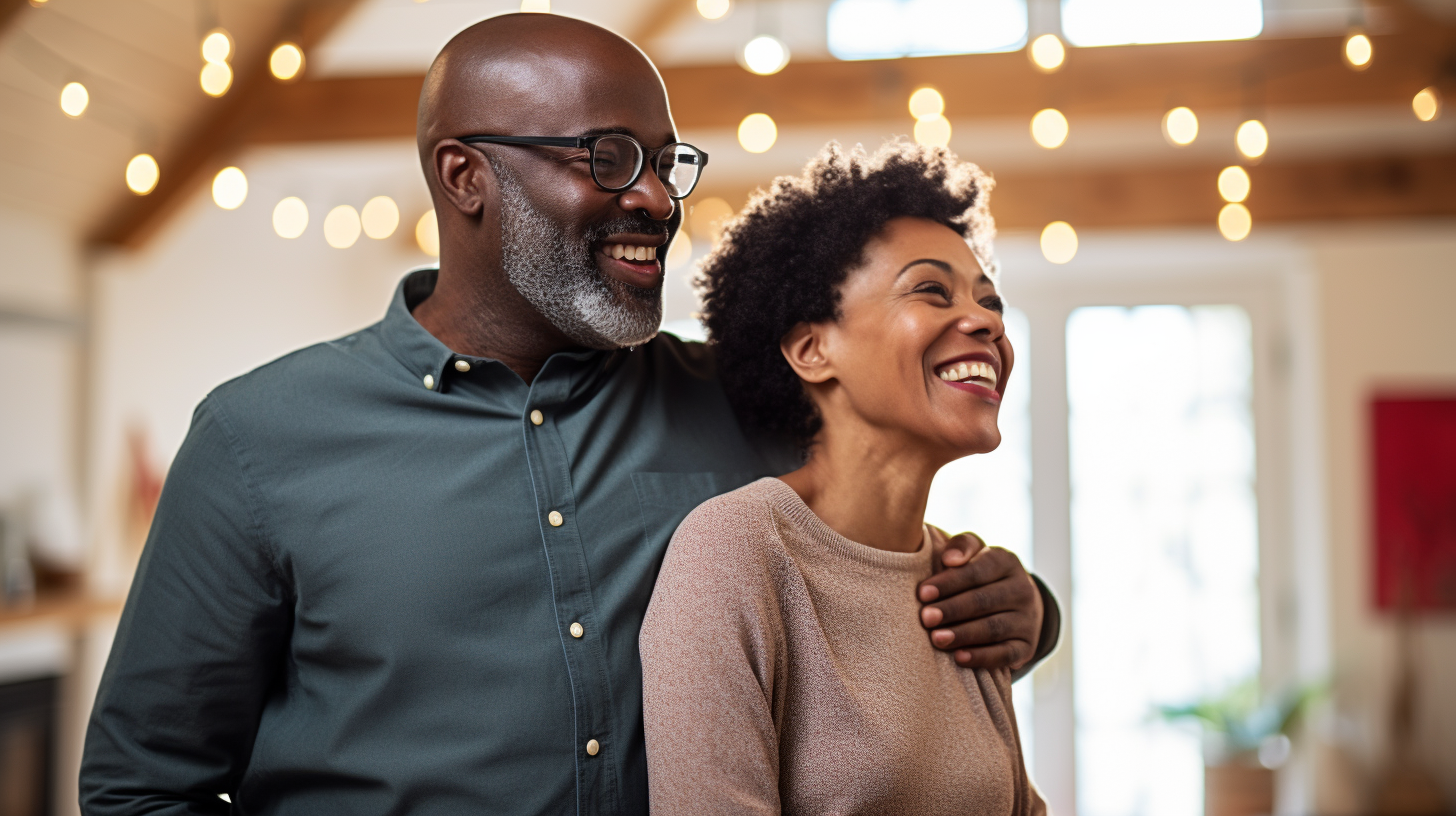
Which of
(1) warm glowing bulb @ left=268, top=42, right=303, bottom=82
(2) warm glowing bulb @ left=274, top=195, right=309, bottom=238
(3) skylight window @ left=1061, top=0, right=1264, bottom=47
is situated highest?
(3) skylight window @ left=1061, top=0, right=1264, bottom=47

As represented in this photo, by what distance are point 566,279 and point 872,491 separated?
0.44m

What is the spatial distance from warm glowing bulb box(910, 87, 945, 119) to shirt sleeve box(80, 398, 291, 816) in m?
3.56

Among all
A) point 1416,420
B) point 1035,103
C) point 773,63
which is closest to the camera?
point 773,63

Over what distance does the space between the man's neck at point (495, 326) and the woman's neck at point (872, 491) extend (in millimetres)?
335

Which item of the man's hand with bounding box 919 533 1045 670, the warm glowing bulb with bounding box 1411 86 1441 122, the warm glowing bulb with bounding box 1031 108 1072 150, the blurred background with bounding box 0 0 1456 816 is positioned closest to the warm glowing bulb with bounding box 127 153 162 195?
the blurred background with bounding box 0 0 1456 816

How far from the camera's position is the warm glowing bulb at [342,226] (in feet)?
17.0

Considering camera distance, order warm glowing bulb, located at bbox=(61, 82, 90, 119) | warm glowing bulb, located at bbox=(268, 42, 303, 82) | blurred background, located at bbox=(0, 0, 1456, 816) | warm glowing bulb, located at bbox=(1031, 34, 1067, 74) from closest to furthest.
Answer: warm glowing bulb, located at bbox=(61, 82, 90, 119) → warm glowing bulb, located at bbox=(268, 42, 303, 82) → warm glowing bulb, located at bbox=(1031, 34, 1067, 74) → blurred background, located at bbox=(0, 0, 1456, 816)

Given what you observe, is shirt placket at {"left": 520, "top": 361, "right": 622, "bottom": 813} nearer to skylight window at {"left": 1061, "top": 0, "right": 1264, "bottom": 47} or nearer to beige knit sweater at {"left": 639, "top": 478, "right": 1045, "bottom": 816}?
beige knit sweater at {"left": 639, "top": 478, "right": 1045, "bottom": 816}

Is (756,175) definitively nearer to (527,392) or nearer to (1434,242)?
(1434,242)

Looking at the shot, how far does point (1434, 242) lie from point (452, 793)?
5430mm

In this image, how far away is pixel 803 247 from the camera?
155cm

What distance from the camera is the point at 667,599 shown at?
1.31m

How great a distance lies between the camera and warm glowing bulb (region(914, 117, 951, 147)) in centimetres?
448

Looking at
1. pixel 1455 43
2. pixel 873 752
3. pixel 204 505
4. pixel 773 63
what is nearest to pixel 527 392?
pixel 204 505
